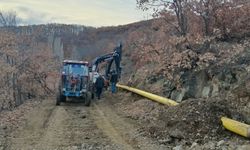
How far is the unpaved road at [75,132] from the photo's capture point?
13102 mm

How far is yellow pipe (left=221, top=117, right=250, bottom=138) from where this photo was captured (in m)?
11.5

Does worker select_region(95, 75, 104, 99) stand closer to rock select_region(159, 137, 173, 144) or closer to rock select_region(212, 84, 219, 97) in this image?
rock select_region(212, 84, 219, 97)

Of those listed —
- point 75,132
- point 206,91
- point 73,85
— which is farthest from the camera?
point 73,85

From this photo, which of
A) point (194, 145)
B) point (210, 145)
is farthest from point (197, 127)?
point (210, 145)

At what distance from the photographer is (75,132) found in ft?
50.5

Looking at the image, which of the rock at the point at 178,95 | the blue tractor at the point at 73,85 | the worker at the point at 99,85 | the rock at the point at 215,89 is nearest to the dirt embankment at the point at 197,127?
the rock at the point at 215,89

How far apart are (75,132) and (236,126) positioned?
584 cm

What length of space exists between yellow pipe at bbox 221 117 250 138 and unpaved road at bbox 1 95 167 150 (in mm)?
1949

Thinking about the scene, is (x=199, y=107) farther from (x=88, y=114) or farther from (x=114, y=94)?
(x=114, y=94)

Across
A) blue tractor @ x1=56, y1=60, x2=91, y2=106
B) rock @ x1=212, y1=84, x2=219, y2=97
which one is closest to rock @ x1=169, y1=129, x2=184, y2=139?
rock @ x1=212, y1=84, x2=219, y2=97

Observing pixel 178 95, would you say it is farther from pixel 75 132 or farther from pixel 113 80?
pixel 113 80

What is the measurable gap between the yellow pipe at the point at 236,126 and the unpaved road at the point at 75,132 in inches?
76.7

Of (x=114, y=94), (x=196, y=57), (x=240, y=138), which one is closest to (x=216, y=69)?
(x=196, y=57)

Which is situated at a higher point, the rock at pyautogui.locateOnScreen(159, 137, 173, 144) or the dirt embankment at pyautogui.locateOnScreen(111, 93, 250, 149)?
the dirt embankment at pyautogui.locateOnScreen(111, 93, 250, 149)
